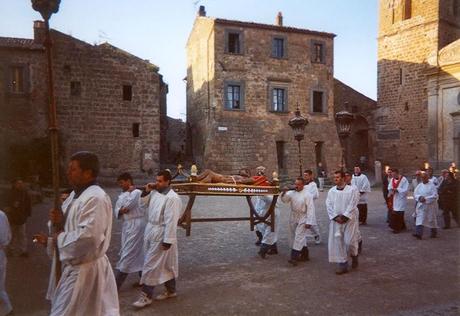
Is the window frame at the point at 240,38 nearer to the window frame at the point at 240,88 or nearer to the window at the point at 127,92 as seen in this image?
the window frame at the point at 240,88

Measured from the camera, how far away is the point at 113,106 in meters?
24.5

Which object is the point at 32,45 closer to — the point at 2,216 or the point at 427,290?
the point at 2,216

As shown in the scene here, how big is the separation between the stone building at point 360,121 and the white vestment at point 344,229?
25.0 metres

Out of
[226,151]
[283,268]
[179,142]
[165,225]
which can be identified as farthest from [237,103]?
[165,225]

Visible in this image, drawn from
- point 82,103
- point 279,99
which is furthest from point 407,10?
point 82,103

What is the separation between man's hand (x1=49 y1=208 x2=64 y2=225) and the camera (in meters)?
3.33

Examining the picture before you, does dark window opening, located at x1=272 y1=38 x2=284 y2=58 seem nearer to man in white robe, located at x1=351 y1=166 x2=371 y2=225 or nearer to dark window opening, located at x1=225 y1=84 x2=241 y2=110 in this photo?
dark window opening, located at x1=225 y1=84 x2=241 y2=110

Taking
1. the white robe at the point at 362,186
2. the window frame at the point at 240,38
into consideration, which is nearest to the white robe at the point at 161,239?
the white robe at the point at 362,186

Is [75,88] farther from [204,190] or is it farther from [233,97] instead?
[204,190]

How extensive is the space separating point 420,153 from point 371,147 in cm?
703

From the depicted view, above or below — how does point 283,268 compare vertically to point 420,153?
below

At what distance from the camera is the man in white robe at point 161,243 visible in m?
5.40

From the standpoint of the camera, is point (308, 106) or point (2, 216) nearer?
point (2, 216)

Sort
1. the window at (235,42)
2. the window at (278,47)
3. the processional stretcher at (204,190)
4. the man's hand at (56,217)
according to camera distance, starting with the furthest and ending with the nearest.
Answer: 1. the window at (278,47)
2. the window at (235,42)
3. the processional stretcher at (204,190)
4. the man's hand at (56,217)
